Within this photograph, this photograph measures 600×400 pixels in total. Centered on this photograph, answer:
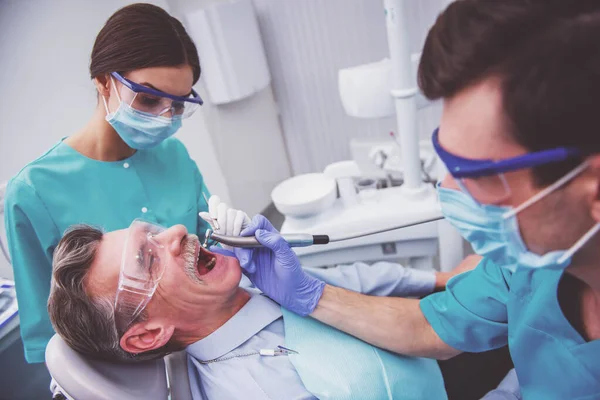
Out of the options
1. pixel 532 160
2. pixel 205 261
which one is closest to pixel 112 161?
pixel 205 261

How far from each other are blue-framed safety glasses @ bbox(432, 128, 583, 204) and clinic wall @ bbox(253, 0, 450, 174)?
4.79ft

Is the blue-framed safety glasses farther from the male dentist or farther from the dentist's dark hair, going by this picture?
the dentist's dark hair

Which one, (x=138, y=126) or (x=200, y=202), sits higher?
(x=138, y=126)

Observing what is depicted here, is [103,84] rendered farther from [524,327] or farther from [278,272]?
[524,327]

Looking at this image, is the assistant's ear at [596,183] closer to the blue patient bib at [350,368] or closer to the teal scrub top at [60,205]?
the blue patient bib at [350,368]

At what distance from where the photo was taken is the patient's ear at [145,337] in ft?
3.14

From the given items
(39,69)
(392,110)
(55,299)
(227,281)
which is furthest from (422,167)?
(39,69)

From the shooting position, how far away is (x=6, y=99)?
1575mm

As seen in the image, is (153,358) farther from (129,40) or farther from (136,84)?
(129,40)

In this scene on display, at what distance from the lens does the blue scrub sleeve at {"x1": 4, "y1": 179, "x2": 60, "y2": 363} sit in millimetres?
1088

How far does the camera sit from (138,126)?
1.13 meters

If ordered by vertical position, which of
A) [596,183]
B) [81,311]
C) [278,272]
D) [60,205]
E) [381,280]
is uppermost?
[596,183]

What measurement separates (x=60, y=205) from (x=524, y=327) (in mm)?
1278

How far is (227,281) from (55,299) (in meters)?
0.41
